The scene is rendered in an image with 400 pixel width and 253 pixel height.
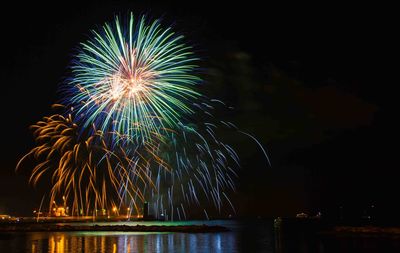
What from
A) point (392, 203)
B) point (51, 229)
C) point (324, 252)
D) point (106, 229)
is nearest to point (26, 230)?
point (51, 229)

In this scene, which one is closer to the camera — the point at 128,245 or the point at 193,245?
the point at 128,245

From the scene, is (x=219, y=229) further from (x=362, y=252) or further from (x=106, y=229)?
(x=362, y=252)

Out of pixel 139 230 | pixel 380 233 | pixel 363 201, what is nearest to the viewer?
pixel 380 233

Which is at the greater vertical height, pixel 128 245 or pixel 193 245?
pixel 128 245

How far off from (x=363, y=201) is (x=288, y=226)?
74.2ft

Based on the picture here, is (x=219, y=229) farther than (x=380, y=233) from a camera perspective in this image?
Yes

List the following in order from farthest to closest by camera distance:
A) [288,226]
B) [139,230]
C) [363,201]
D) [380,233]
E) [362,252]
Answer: [363,201]
[288,226]
[139,230]
[380,233]
[362,252]

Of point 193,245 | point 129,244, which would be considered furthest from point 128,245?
point 193,245

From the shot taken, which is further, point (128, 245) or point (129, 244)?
point (129, 244)

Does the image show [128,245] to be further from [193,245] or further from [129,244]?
[193,245]

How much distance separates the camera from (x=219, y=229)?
2473 inches

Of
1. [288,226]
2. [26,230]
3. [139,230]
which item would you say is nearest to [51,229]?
[26,230]

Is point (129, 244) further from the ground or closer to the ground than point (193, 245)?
further from the ground

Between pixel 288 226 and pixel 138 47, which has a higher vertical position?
pixel 138 47
